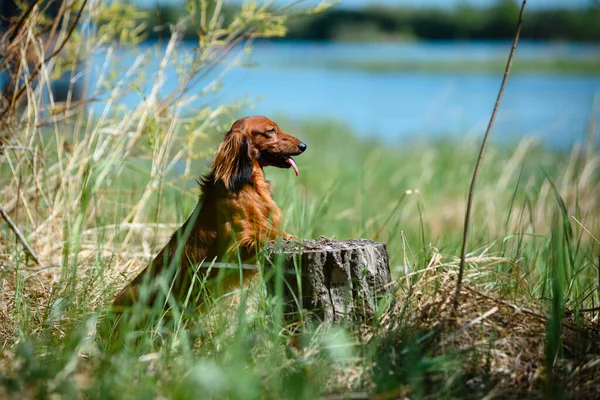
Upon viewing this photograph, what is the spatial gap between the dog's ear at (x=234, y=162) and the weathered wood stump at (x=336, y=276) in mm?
640

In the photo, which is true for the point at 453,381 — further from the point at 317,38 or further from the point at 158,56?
the point at 317,38

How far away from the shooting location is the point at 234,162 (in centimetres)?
374

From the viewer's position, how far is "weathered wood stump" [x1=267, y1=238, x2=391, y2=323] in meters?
3.07

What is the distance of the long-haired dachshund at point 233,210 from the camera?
3531mm

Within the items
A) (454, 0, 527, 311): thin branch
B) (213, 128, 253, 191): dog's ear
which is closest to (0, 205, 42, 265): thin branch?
(213, 128, 253, 191): dog's ear

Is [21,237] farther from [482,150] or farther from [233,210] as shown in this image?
[482,150]

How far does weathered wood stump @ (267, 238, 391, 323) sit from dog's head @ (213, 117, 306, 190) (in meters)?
0.67

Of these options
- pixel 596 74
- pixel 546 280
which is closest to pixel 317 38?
pixel 596 74

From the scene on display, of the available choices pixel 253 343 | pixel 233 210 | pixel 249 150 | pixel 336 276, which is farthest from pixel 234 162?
pixel 253 343

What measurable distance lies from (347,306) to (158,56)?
263 cm

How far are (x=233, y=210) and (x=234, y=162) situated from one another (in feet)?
0.85

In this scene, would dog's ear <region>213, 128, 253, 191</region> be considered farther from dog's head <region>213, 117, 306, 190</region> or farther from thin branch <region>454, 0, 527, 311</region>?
thin branch <region>454, 0, 527, 311</region>

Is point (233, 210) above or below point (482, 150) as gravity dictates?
below

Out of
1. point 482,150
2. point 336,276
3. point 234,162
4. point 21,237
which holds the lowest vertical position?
point 21,237
